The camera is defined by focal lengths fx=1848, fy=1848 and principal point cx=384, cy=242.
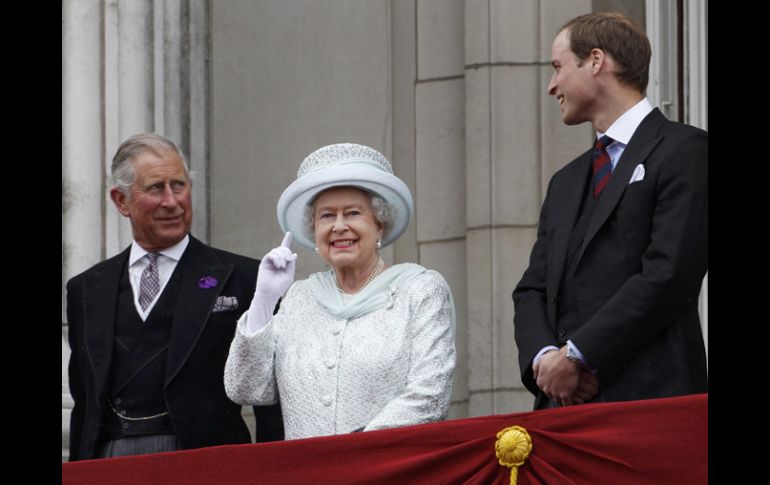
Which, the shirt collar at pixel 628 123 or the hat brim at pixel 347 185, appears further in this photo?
the hat brim at pixel 347 185

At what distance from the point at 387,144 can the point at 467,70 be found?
1.50ft

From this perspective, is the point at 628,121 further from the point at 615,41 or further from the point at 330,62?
the point at 330,62

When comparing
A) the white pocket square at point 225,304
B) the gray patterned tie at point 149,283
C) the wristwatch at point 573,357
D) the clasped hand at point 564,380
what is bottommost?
the clasped hand at point 564,380

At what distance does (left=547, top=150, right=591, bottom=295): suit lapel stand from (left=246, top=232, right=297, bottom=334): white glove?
0.83 meters

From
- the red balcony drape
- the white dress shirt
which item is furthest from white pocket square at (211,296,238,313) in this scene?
the red balcony drape

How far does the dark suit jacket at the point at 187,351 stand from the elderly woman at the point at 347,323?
0.27m

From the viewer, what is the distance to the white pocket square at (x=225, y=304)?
6.13 metres

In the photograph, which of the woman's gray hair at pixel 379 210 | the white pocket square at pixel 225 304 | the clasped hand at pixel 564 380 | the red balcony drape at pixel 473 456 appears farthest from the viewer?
the white pocket square at pixel 225 304

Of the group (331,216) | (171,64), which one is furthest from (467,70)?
(331,216)

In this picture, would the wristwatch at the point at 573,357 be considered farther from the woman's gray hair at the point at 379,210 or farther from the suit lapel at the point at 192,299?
the suit lapel at the point at 192,299

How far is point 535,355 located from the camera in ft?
17.6

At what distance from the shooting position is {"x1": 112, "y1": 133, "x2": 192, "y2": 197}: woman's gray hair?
630cm

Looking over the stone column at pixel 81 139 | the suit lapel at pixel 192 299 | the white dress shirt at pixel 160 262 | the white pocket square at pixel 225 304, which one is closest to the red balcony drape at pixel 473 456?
the suit lapel at pixel 192 299

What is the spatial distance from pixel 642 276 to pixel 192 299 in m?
1.66
